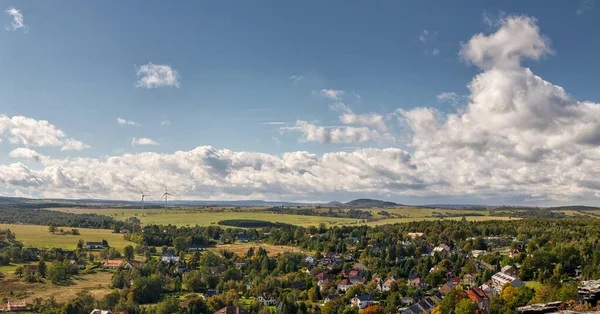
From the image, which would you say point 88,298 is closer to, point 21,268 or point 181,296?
point 181,296

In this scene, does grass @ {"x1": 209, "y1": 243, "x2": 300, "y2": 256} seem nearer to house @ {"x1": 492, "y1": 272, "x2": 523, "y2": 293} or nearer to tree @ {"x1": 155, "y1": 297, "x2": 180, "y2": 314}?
tree @ {"x1": 155, "y1": 297, "x2": 180, "y2": 314}

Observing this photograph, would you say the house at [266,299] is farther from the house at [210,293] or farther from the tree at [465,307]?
the tree at [465,307]

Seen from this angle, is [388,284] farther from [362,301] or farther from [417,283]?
[362,301]

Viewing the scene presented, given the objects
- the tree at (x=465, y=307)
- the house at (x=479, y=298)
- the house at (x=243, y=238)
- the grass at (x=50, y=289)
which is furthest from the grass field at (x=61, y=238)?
the tree at (x=465, y=307)

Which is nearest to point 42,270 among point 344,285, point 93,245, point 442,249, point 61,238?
point 93,245

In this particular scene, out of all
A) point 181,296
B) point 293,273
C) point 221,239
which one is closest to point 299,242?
point 221,239

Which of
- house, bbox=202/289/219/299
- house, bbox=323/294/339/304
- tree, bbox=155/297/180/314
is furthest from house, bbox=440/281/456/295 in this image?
tree, bbox=155/297/180/314

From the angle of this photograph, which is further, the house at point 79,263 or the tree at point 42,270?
the house at point 79,263
